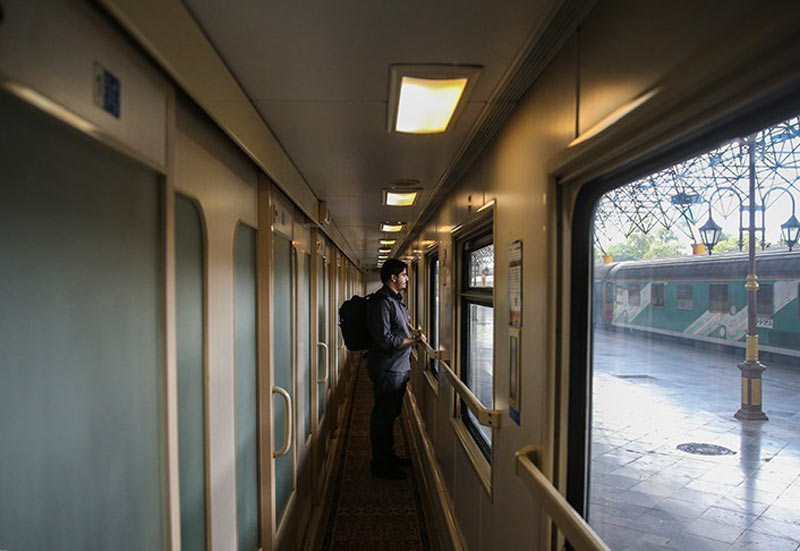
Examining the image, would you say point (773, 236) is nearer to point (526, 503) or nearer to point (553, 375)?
point (553, 375)

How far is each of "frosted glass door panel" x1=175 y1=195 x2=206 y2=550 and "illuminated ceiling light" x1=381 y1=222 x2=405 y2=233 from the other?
411cm

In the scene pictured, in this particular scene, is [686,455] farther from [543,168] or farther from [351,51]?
[351,51]

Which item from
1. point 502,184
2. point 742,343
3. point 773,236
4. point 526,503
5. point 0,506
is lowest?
point 526,503

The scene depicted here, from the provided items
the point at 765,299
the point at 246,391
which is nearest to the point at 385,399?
the point at 246,391

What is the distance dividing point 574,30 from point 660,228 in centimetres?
57

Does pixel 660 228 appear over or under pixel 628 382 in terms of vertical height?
over

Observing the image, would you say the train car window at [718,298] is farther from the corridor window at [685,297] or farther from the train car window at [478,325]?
the train car window at [478,325]

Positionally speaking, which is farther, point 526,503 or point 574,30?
point 526,503

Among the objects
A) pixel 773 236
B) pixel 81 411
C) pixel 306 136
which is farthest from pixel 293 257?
pixel 773 236

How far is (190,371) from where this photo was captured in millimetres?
1280

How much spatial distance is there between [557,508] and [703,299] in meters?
0.62

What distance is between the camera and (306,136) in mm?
2170

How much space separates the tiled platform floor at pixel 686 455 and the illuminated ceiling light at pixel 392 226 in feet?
14.0

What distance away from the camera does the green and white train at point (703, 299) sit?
2.27ft
